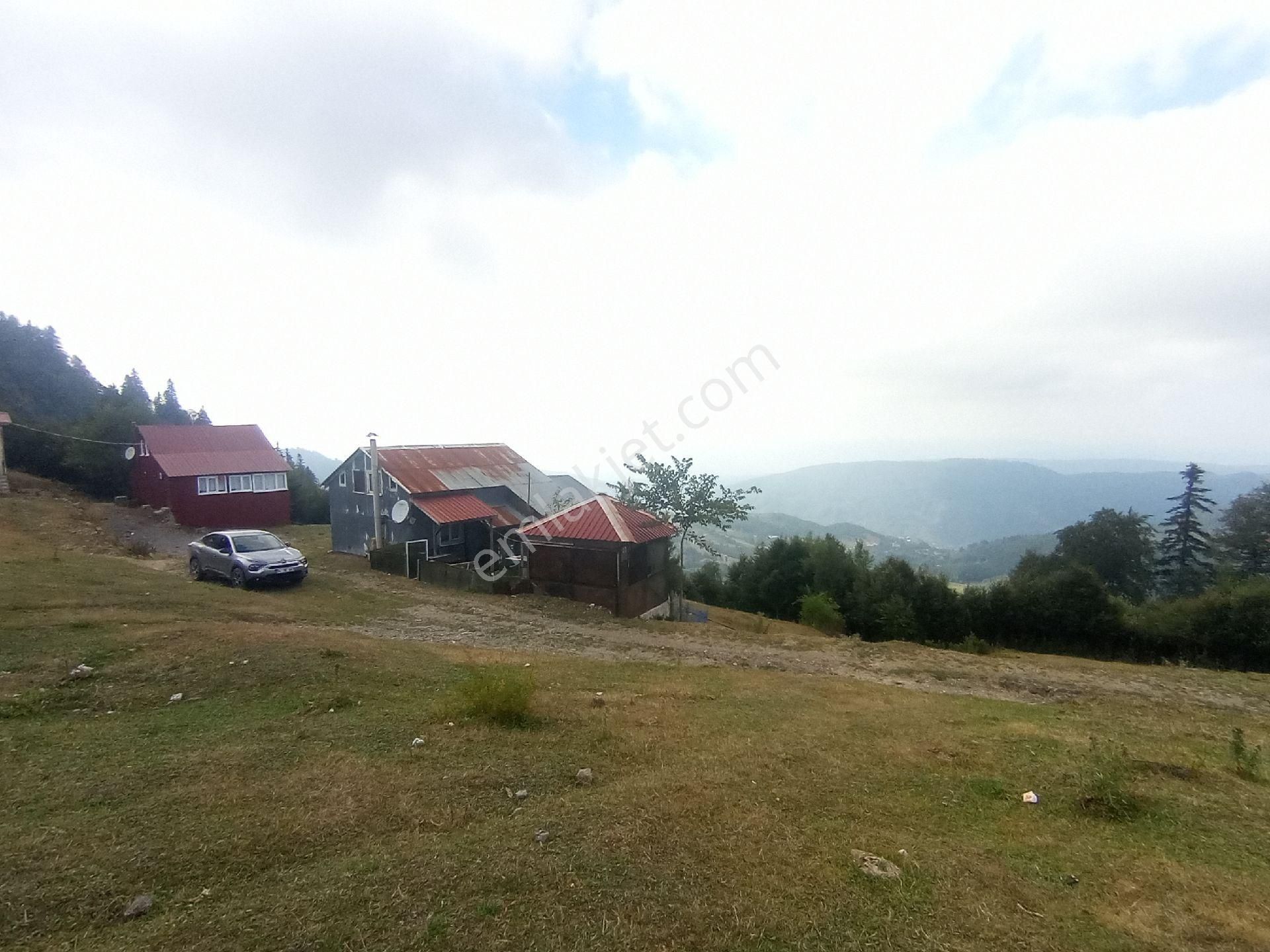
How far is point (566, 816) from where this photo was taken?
5309mm

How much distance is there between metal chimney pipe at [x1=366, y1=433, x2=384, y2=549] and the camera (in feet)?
85.0

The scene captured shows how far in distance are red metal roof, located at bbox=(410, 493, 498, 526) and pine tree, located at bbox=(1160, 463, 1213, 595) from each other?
157 feet

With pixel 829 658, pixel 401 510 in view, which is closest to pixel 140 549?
pixel 401 510

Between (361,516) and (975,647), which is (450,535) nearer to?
(361,516)

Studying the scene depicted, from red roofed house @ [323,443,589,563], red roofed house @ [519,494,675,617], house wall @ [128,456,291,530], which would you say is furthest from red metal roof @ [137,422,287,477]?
red roofed house @ [519,494,675,617]

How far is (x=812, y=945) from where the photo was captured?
3.88m

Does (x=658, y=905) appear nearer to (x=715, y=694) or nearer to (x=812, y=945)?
(x=812, y=945)

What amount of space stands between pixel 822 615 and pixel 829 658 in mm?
13105

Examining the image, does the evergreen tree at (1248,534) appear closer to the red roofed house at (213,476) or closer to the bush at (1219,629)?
the bush at (1219,629)

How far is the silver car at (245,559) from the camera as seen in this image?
18844mm

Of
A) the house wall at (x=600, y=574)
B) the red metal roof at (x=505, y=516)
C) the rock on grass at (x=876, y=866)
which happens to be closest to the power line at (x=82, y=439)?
the red metal roof at (x=505, y=516)

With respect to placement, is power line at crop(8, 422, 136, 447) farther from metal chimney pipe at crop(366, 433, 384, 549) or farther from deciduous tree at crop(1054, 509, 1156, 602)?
deciduous tree at crop(1054, 509, 1156, 602)

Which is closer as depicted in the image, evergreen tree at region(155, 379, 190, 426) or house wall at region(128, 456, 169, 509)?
house wall at region(128, 456, 169, 509)

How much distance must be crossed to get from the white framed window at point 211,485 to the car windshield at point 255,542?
14499mm
